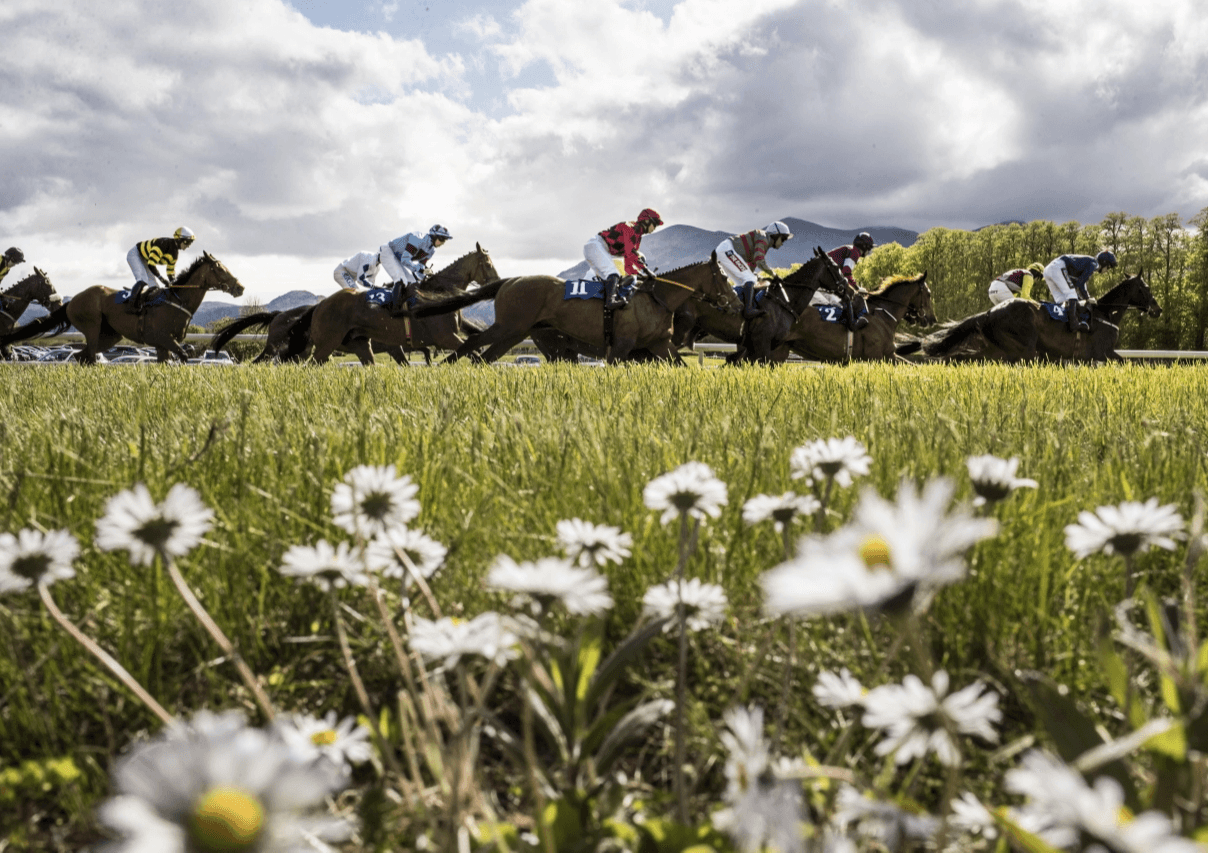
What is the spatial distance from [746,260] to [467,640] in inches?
531

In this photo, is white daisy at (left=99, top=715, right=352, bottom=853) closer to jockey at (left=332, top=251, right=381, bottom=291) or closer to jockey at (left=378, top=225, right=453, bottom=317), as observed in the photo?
jockey at (left=378, top=225, right=453, bottom=317)

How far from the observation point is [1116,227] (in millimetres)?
38719

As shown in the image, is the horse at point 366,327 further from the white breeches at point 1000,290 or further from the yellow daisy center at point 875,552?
the white breeches at point 1000,290

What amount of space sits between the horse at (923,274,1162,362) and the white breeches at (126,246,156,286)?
16.8m

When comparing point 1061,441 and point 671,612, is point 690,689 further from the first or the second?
point 1061,441

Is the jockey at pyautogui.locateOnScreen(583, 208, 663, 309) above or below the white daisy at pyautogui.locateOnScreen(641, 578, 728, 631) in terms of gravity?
above

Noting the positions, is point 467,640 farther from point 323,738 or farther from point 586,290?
point 586,290

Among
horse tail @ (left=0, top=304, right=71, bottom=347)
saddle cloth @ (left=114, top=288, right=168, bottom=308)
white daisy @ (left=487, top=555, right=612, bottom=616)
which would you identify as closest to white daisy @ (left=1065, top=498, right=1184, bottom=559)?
white daisy @ (left=487, top=555, right=612, bottom=616)

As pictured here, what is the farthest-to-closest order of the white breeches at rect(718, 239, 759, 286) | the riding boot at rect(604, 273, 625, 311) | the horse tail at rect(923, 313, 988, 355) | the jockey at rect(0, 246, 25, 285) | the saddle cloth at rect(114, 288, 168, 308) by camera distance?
the jockey at rect(0, 246, 25, 285)
the horse tail at rect(923, 313, 988, 355)
the saddle cloth at rect(114, 288, 168, 308)
the white breeches at rect(718, 239, 759, 286)
the riding boot at rect(604, 273, 625, 311)

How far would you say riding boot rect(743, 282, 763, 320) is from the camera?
506 inches

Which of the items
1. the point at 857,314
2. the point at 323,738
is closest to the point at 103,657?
the point at 323,738


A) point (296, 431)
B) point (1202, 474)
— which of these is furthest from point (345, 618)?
point (1202, 474)

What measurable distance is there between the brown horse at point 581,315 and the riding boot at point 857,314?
3.61 metres

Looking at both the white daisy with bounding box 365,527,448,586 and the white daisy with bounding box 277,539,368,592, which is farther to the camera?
the white daisy with bounding box 365,527,448,586
